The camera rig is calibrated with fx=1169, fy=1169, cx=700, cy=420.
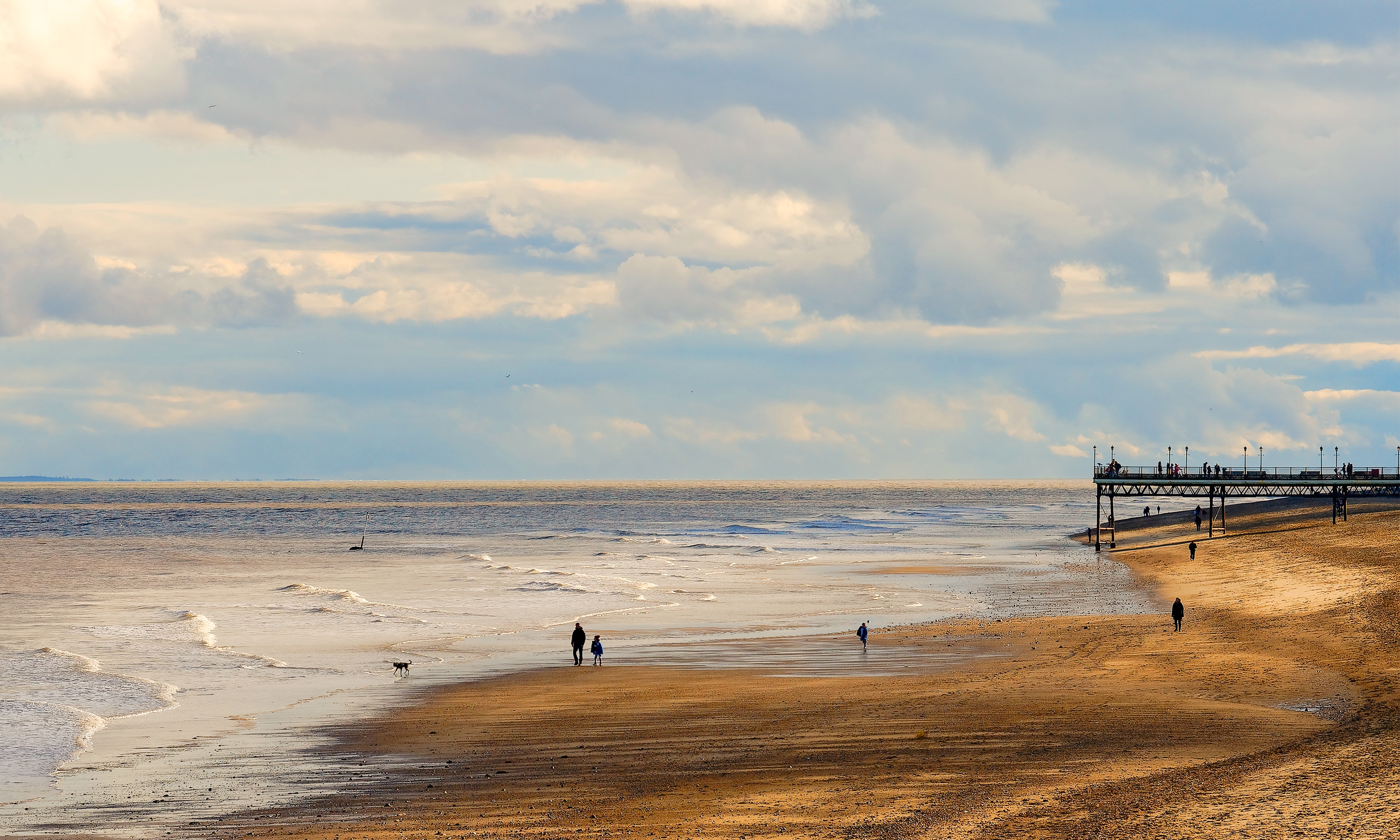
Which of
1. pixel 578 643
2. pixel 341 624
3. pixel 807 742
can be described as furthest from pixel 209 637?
pixel 807 742

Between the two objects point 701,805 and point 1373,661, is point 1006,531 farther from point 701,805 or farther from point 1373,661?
point 701,805

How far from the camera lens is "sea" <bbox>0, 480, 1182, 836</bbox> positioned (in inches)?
894

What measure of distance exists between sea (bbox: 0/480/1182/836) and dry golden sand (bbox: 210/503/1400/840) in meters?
2.38

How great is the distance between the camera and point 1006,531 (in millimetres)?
123062

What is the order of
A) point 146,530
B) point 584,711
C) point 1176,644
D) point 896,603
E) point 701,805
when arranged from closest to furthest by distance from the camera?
point 701,805 → point 584,711 → point 1176,644 → point 896,603 → point 146,530

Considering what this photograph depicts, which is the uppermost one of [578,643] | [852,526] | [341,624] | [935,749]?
[935,749]

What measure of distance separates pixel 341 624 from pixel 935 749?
104ft

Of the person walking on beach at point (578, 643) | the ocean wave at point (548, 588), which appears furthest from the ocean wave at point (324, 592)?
the person walking on beach at point (578, 643)

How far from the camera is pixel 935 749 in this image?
72.0 ft

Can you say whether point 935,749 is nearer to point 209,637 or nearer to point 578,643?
point 578,643

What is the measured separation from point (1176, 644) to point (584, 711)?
781 inches

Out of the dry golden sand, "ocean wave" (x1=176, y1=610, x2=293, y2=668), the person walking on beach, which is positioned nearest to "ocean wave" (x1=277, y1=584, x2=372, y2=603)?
"ocean wave" (x1=176, y1=610, x2=293, y2=668)

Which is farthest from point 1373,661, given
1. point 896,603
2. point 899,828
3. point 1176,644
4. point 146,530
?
point 146,530

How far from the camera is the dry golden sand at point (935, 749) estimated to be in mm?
17328
